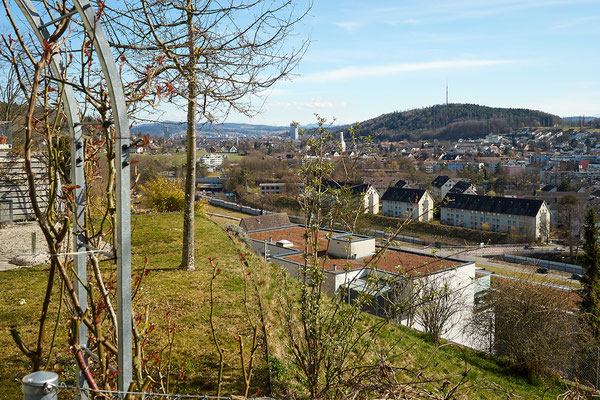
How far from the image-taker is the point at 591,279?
1656 centimetres

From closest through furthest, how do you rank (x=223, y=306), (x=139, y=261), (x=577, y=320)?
(x=223, y=306) → (x=139, y=261) → (x=577, y=320)

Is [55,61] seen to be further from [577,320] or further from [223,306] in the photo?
[577,320]

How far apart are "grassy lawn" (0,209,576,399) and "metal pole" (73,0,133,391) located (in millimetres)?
659

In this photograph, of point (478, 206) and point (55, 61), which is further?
point (478, 206)

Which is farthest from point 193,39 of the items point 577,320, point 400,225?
point 577,320

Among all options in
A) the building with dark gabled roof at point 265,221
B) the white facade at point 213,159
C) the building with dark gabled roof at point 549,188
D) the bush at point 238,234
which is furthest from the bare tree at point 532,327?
the white facade at point 213,159

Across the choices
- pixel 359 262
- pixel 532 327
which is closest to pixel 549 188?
pixel 359 262

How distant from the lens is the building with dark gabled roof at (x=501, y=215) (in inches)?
1753

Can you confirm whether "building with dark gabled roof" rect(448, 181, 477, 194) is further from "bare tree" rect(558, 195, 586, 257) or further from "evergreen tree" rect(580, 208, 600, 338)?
"evergreen tree" rect(580, 208, 600, 338)

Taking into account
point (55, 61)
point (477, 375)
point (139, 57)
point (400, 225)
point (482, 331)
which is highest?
point (139, 57)

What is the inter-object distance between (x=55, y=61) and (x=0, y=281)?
529 centimetres

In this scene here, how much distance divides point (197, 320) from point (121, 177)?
3.60 meters

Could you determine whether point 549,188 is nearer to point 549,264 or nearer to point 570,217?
point 570,217

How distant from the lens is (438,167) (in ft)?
271
